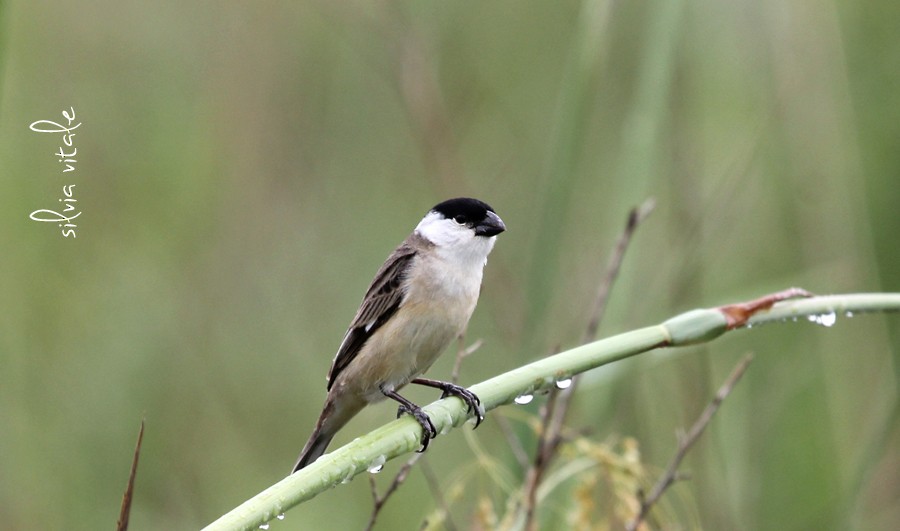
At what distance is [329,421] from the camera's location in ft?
10.1

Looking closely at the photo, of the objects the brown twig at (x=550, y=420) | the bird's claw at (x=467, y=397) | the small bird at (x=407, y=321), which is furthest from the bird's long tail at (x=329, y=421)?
the brown twig at (x=550, y=420)

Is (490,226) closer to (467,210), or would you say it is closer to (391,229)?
(467,210)

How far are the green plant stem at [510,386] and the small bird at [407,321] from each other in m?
0.73

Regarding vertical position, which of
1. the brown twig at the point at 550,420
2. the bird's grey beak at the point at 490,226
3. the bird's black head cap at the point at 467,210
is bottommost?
the brown twig at the point at 550,420

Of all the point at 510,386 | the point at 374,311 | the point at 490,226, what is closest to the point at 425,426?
A: the point at 510,386

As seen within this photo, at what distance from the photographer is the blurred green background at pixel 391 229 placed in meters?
3.73

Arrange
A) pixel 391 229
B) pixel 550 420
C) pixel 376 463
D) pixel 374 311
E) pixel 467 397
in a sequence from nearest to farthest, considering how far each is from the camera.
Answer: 1. pixel 376 463
2. pixel 467 397
3. pixel 550 420
4. pixel 374 311
5. pixel 391 229

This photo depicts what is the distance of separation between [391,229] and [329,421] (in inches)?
71.6

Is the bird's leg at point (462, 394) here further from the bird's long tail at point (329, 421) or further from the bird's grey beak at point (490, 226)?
the bird's grey beak at point (490, 226)

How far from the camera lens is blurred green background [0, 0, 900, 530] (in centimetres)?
373

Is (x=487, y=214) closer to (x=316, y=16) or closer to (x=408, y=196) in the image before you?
(x=408, y=196)

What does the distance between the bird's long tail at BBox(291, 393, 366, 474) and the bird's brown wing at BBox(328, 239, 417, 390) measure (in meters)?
0.09

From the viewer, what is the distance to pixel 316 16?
510 cm

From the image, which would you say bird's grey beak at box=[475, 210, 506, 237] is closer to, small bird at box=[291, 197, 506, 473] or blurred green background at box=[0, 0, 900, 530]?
small bird at box=[291, 197, 506, 473]
